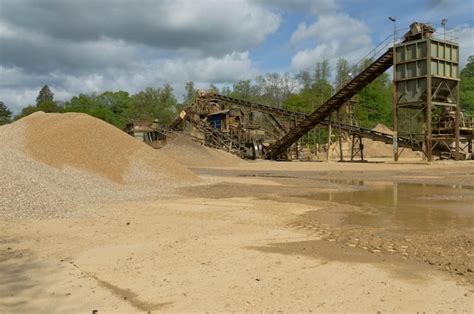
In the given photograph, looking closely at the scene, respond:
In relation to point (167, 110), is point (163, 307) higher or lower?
lower

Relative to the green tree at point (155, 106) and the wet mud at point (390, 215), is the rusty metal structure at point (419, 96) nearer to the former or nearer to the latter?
the wet mud at point (390, 215)

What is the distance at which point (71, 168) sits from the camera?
1995 cm

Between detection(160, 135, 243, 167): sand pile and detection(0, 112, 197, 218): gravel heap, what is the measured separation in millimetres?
15450

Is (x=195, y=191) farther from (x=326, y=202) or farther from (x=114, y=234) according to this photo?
(x=114, y=234)

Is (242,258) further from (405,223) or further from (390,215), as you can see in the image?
(390,215)

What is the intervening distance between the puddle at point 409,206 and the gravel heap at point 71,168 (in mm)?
7581

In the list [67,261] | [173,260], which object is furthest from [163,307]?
[67,261]

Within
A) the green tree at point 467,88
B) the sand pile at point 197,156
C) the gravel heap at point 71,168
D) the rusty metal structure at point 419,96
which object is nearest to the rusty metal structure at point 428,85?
the rusty metal structure at point 419,96

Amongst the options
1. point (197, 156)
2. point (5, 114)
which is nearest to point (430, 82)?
point (197, 156)

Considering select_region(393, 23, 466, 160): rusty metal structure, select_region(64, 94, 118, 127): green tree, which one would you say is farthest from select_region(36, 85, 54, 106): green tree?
select_region(393, 23, 466, 160): rusty metal structure

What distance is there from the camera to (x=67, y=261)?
782 centimetres

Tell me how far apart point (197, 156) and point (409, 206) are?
28578 millimetres

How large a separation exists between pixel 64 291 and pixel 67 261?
1738mm

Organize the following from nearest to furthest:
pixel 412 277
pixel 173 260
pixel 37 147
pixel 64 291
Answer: pixel 64 291, pixel 412 277, pixel 173 260, pixel 37 147
